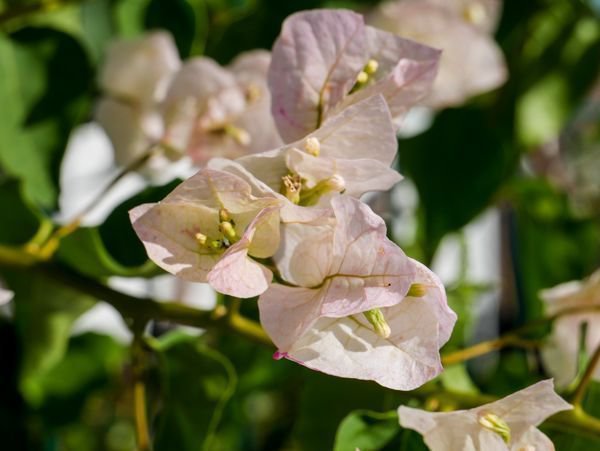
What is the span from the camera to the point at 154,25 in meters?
0.53

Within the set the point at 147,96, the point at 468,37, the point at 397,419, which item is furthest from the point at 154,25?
the point at 397,419

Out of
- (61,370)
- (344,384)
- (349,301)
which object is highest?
(349,301)

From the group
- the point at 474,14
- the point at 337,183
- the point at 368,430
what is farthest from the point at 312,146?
the point at 474,14

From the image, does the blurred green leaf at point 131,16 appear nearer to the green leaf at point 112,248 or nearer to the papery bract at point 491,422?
the green leaf at point 112,248

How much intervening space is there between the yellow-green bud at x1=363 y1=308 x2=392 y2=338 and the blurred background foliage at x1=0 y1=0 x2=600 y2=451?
69 mm

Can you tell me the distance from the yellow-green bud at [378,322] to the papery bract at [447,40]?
287 mm

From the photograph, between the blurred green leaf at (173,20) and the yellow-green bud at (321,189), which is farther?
the blurred green leaf at (173,20)

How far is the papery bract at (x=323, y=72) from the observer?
0.32m

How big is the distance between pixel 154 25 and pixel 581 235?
39cm

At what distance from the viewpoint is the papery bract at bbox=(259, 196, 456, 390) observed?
0.26 meters

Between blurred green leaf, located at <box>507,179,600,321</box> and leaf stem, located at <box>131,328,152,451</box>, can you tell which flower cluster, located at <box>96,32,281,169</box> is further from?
blurred green leaf, located at <box>507,179,600,321</box>

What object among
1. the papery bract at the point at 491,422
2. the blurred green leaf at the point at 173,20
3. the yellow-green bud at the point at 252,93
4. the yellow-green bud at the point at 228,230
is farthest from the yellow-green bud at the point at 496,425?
the blurred green leaf at the point at 173,20

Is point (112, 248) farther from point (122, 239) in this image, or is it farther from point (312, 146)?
point (312, 146)

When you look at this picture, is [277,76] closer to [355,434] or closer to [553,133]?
[355,434]
